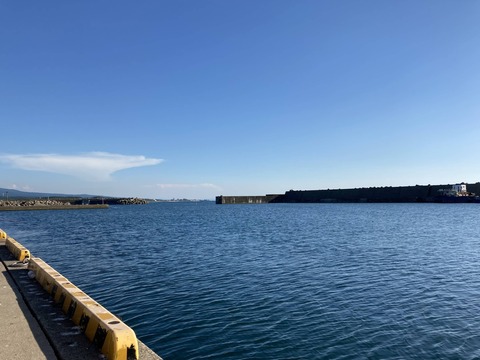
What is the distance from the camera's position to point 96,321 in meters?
7.52

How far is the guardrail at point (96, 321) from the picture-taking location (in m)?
6.63

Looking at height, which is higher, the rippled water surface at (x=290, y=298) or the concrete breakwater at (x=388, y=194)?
the concrete breakwater at (x=388, y=194)

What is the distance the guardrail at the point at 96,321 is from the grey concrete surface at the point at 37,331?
0.53ft

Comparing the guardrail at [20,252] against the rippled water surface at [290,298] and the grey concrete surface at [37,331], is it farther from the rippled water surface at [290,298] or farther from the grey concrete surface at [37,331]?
the grey concrete surface at [37,331]

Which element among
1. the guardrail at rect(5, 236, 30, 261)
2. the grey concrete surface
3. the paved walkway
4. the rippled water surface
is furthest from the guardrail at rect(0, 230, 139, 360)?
the guardrail at rect(5, 236, 30, 261)

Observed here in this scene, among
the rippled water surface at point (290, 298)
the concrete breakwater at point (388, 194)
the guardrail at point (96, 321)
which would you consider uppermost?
the concrete breakwater at point (388, 194)

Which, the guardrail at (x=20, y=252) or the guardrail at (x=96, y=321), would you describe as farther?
the guardrail at (x=20, y=252)

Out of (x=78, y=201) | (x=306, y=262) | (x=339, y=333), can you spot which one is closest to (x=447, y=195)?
(x=306, y=262)

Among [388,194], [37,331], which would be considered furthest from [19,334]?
[388,194]

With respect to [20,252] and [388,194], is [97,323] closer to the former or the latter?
[20,252]

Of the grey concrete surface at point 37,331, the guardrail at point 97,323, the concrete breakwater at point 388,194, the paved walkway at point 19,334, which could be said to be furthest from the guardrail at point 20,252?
the concrete breakwater at point 388,194

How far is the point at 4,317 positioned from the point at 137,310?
18.2ft

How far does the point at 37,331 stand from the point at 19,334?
0.36 m

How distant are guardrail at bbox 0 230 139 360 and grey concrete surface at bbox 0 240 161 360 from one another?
163 millimetres
